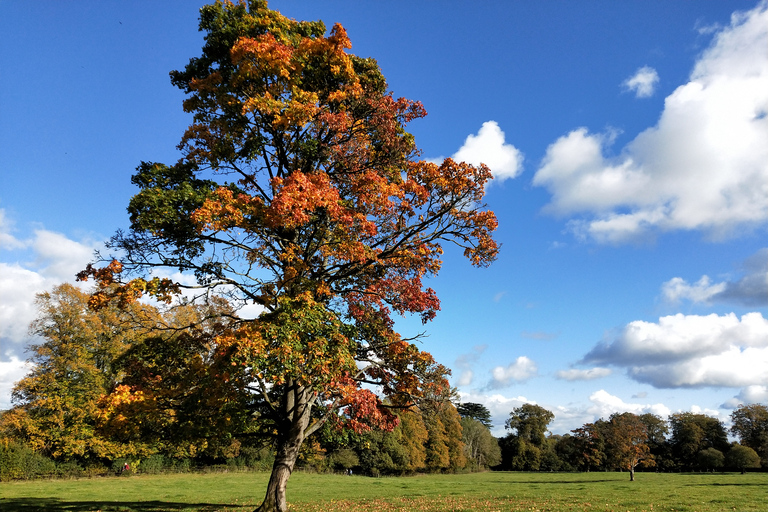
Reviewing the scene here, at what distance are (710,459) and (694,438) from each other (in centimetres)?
877

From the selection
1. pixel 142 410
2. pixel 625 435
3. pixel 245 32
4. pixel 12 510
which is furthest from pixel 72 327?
pixel 625 435

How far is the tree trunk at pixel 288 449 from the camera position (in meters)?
14.4

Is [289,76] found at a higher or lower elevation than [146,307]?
higher

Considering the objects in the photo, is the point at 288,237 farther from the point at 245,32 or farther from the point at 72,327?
the point at 72,327

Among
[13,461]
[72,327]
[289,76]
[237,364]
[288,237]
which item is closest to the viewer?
[237,364]

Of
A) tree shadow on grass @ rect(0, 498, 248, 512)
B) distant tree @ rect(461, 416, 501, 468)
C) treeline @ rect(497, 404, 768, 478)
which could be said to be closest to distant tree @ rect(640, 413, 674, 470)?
treeline @ rect(497, 404, 768, 478)

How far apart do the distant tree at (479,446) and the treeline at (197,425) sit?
10.8 inches

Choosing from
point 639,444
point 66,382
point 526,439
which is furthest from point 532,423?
point 66,382

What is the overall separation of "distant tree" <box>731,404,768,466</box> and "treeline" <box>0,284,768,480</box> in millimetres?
182

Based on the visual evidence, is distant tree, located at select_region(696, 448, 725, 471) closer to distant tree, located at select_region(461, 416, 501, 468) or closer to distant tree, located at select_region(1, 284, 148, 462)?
distant tree, located at select_region(461, 416, 501, 468)

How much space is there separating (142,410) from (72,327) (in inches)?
1339

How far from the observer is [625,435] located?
46625 millimetres

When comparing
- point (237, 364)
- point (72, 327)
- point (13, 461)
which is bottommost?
point (13, 461)

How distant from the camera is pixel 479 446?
93.4m
